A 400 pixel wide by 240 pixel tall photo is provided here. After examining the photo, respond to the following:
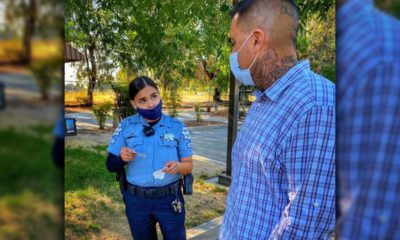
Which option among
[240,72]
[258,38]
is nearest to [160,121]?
[240,72]

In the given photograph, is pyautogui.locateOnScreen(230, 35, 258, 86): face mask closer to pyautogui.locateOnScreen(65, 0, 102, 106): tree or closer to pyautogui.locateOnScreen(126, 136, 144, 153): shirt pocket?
pyautogui.locateOnScreen(126, 136, 144, 153): shirt pocket

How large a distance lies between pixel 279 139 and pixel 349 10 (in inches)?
31.6

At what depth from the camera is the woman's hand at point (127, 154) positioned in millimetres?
2590

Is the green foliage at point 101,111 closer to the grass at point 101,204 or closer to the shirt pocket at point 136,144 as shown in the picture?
the grass at point 101,204

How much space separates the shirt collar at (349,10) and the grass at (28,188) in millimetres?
514

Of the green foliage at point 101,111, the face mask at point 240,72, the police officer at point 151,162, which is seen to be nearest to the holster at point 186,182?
the police officer at point 151,162

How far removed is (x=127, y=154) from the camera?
2592 millimetres

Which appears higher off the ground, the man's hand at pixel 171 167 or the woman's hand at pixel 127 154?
the woman's hand at pixel 127 154

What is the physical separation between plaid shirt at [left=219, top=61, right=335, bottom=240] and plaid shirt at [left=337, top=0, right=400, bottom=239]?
0.68 m

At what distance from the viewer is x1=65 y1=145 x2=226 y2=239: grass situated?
4422 millimetres

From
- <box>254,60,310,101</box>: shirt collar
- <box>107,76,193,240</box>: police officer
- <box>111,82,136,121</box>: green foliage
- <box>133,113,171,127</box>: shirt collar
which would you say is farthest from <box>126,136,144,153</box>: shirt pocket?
<box>111,82,136,121</box>: green foliage

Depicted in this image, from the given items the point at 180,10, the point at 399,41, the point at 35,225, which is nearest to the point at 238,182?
the point at 35,225

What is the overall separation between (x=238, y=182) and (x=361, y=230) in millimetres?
982

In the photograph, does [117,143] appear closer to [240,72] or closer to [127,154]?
[127,154]
